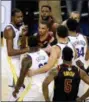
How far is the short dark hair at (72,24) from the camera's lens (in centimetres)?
562

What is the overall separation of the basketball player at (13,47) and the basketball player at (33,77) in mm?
71

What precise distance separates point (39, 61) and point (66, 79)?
1.31ft

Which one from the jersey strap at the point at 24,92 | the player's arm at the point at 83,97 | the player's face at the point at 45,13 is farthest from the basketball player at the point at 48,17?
the player's arm at the point at 83,97

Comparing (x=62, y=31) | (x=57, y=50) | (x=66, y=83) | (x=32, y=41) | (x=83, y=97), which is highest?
(x=62, y=31)

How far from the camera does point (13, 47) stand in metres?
5.70

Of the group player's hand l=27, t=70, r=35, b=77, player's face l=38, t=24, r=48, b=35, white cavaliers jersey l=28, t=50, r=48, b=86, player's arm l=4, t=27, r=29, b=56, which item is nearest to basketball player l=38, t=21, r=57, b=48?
player's face l=38, t=24, r=48, b=35

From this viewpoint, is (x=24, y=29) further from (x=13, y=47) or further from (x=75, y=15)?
(x=75, y=15)

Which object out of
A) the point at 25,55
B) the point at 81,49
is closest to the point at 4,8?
the point at 25,55

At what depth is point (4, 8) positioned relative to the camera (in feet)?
18.2

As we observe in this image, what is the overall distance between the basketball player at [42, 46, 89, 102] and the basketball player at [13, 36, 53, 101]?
0.31 ft

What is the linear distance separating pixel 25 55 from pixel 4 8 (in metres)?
0.60

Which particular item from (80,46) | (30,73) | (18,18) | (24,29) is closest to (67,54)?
(80,46)

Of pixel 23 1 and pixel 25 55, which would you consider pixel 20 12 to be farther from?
pixel 25 55

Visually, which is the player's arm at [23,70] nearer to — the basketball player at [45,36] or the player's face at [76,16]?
the basketball player at [45,36]
